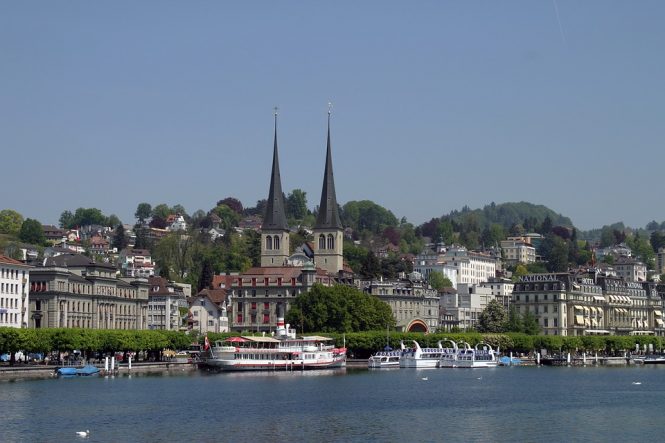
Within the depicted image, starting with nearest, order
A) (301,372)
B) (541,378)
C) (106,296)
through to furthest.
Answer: (541,378), (301,372), (106,296)

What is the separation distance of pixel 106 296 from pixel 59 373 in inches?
1528

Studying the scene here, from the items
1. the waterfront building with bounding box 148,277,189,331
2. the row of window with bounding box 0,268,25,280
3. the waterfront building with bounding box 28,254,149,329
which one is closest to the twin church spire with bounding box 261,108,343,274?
the waterfront building with bounding box 148,277,189,331

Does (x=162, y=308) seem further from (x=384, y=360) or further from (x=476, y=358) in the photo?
(x=476, y=358)

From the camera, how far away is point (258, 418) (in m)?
70.7

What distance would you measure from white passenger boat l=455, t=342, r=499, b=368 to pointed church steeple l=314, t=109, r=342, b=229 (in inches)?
1699

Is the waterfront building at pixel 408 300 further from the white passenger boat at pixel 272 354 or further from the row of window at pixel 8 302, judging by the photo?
the row of window at pixel 8 302

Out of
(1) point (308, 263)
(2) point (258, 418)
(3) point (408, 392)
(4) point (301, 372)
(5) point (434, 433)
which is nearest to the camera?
(5) point (434, 433)

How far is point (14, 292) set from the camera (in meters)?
126

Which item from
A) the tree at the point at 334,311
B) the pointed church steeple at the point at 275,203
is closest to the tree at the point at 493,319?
the tree at the point at 334,311

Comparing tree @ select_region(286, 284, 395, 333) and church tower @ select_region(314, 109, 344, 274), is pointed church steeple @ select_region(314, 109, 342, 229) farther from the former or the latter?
tree @ select_region(286, 284, 395, 333)

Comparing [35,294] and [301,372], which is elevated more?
[35,294]

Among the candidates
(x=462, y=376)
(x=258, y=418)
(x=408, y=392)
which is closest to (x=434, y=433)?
(x=258, y=418)

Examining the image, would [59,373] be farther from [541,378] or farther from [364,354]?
[364,354]

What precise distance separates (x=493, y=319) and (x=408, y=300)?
15649 mm
